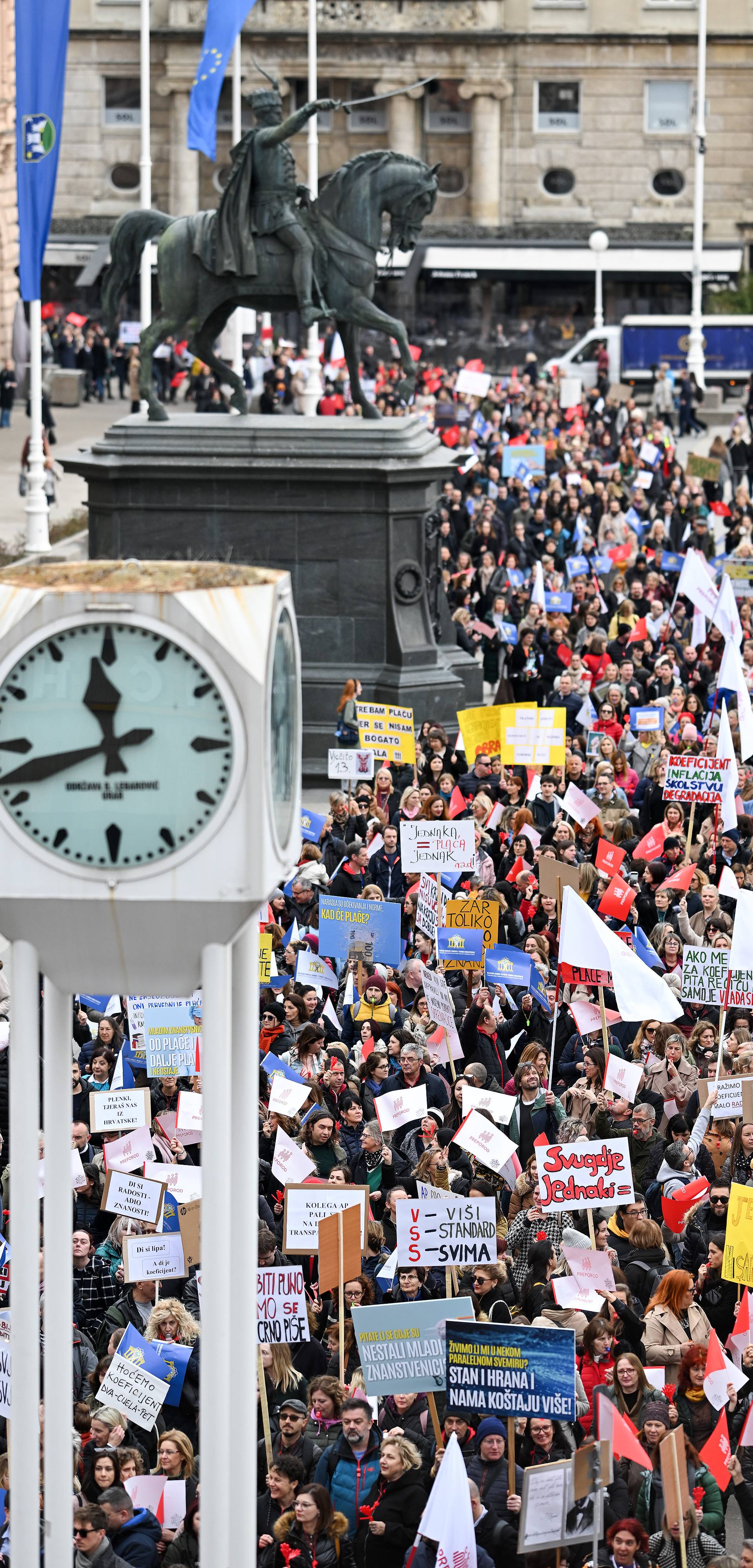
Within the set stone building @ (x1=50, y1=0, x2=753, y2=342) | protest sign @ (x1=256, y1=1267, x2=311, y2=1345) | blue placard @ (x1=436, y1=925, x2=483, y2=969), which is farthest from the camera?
stone building @ (x1=50, y1=0, x2=753, y2=342)

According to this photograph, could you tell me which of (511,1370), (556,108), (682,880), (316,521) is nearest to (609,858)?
(682,880)

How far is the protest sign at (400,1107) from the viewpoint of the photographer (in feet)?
40.4

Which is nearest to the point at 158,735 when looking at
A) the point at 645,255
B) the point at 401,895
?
the point at 401,895

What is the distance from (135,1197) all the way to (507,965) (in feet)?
12.5

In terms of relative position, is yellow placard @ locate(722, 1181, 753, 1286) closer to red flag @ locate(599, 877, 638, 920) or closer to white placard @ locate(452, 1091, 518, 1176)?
white placard @ locate(452, 1091, 518, 1176)

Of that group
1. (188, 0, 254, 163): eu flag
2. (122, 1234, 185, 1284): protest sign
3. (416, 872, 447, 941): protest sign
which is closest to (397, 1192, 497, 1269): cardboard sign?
(122, 1234, 185, 1284): protest sign

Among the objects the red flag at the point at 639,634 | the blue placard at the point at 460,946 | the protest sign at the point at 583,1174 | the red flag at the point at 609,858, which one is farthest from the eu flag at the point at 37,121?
the protest sign at the point at 583,1174

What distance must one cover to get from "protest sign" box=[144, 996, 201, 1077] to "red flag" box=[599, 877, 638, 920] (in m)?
3.39

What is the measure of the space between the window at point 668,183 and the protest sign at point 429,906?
194ft

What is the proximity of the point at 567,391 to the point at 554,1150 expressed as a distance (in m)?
39.6

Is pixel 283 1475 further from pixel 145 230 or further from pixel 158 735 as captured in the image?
pixel 145 230

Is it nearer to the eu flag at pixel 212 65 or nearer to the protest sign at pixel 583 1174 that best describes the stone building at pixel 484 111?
the eu flag at pixel 212 65

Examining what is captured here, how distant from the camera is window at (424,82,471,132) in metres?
71.1

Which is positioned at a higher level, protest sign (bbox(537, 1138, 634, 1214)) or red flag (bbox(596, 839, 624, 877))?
red flag (bbox(596, 839, 624, 877))
